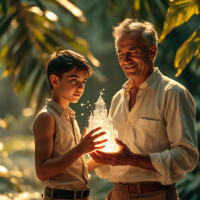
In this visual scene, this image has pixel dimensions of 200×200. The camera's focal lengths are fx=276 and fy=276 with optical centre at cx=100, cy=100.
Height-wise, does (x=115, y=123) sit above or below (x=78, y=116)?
below

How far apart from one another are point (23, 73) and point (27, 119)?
1.75m

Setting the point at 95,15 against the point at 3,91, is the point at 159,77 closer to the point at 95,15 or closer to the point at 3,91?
the point at 95,15

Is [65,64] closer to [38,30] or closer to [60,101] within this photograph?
[60,101]

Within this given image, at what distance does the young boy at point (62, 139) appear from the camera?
1.44 meters

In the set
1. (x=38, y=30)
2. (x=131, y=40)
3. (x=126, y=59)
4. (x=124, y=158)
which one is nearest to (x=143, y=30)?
(x=131, y=40)

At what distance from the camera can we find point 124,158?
5.12 ft

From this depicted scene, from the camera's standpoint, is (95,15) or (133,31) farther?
(95,15)

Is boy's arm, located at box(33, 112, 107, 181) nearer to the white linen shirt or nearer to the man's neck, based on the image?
the white linen shirt

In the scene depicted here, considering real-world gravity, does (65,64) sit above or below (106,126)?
above

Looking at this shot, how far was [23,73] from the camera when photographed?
3.60 metres

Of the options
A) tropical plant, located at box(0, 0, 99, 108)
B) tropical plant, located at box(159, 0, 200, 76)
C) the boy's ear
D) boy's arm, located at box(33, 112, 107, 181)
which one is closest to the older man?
boy's arm, located at box(33, 112, 107, 181)

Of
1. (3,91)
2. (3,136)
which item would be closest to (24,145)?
(3,136)

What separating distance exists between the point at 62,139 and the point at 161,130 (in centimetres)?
62

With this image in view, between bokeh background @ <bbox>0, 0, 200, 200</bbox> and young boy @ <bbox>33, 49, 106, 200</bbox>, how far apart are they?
815 mm
